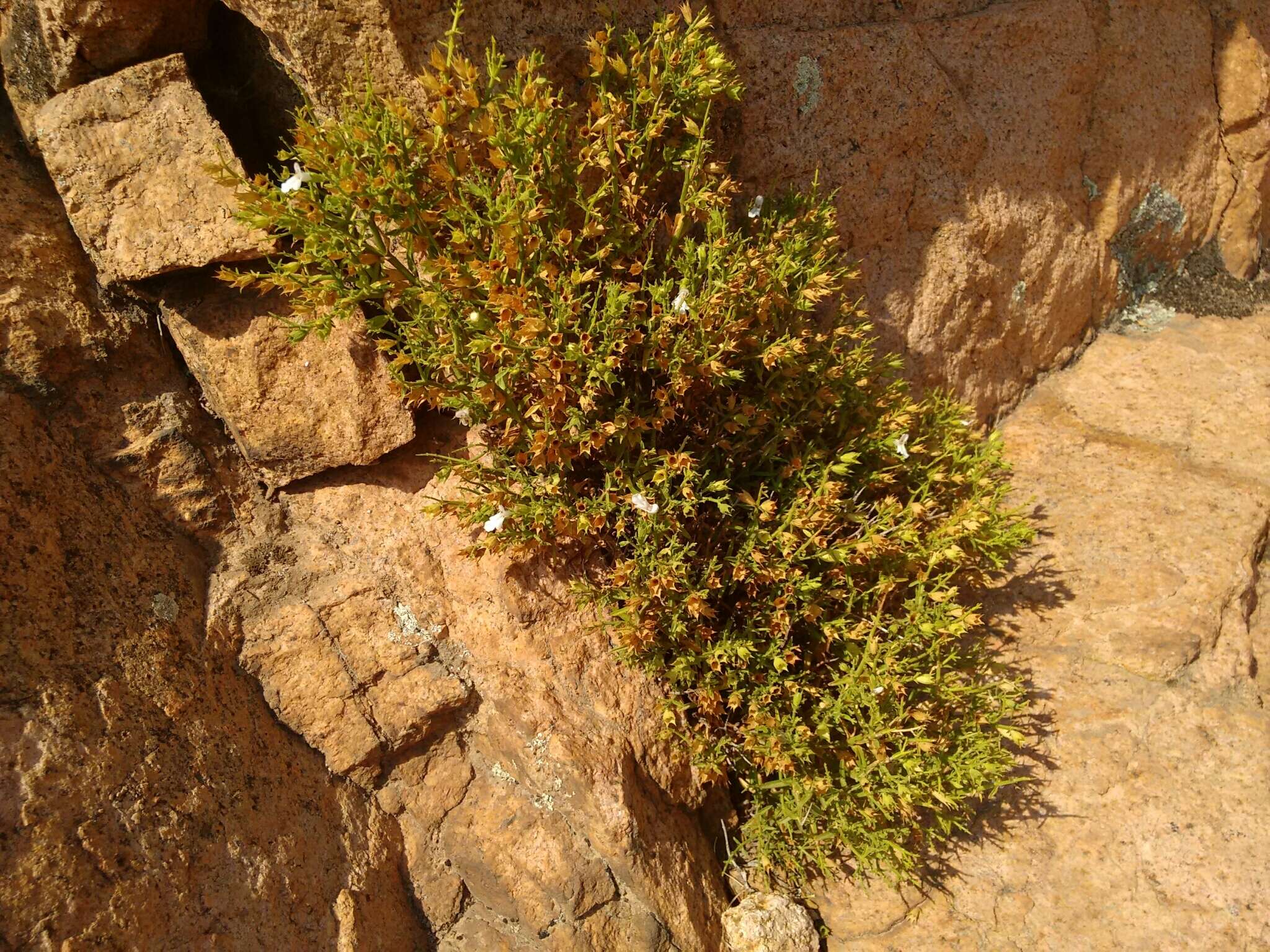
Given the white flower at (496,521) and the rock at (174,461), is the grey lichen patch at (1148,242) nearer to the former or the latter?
the white flower at (496,521)

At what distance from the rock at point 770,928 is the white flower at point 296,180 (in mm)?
3101

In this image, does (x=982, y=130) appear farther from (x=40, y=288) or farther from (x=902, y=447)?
(x=40, y=288)

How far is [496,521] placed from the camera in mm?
3041

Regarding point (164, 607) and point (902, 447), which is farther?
point (902, 447)

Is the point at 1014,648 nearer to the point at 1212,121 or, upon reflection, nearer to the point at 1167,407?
the point at 1167,407

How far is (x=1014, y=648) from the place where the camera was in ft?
13.1

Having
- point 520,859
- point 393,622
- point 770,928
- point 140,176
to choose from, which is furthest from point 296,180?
point 770,928

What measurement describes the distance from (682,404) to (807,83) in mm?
1678

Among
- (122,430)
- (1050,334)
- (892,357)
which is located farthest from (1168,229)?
(122,430)

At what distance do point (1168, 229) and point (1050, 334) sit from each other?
1124mm

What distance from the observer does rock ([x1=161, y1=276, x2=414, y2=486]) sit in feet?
10.4

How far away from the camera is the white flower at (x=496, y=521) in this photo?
3039 millimetres

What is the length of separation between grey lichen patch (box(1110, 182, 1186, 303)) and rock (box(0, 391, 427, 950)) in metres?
4.89

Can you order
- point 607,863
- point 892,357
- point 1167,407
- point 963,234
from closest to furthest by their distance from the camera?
Result: point 607,863 < point 892,357 < point 963,234 < point 1167,407
